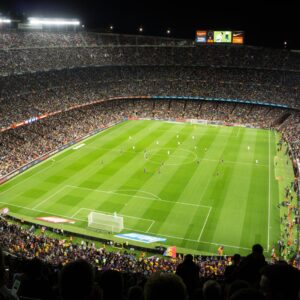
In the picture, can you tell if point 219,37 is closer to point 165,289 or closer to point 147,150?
point 147,150

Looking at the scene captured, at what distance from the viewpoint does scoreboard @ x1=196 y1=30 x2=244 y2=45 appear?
86.2m

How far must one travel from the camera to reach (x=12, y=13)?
81.0 m

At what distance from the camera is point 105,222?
34906 millimetres

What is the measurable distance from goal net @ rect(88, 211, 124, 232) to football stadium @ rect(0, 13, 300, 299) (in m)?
0.10

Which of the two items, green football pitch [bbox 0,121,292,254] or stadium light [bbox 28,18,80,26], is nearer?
green football pitch [bbox 0,121,292,254]

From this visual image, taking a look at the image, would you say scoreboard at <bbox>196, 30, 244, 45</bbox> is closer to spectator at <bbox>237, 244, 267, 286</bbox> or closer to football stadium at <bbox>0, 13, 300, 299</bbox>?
football stadium at <bbox>0, 13, 300, 299</bbox>

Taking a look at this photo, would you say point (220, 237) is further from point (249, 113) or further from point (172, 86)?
point (172, 86)

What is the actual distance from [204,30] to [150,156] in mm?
47209

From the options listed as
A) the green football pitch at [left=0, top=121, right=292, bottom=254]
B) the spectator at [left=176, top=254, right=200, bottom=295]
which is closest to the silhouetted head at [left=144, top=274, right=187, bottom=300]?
the spectator at [left=176, top=254, right=200, bottom=295]

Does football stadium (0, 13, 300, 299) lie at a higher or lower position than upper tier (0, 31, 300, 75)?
lower

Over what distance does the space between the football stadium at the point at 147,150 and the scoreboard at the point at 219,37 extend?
1.04ft

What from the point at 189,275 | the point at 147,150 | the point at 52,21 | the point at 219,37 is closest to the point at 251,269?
the point at 189,275

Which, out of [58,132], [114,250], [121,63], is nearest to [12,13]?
[121,63]

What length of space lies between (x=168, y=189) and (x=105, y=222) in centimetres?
1049
